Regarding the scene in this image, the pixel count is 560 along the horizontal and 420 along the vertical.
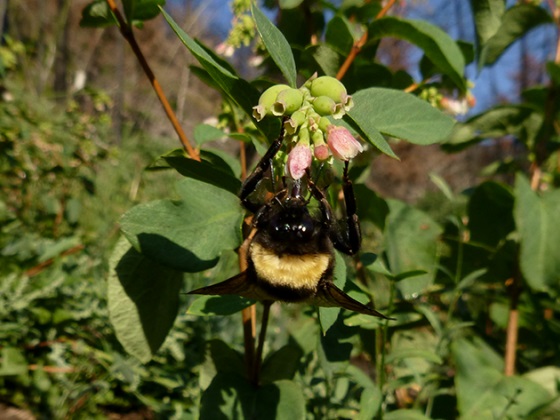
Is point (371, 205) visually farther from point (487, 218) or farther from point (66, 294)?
point (66, 294)

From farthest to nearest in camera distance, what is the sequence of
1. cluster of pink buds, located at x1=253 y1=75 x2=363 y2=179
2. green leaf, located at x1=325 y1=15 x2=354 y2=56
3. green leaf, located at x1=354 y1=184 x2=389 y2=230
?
green leaf, located at x1=354 y1=184 x2=389 y2=230
green leaf, located at x1=325 y1=15 x2=354 y2=56
cluster of pink buds, located at x1=253 y1=75 x2=363 y2=179

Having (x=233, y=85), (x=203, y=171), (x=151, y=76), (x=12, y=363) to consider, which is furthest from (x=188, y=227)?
(x=12, y=363)

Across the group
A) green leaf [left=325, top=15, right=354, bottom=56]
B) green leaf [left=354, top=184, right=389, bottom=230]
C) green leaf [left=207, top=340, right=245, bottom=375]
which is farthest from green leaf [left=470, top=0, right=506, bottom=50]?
green leaf [left=207, top=340, right=245, bottom=375]

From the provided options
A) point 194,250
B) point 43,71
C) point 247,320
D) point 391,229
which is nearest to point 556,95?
point 391,229

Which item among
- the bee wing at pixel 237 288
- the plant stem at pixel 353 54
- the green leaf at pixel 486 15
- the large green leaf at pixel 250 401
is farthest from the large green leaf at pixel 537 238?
the bee wing at pixel 237 288

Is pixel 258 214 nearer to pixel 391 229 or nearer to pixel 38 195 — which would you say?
pixel 391 229

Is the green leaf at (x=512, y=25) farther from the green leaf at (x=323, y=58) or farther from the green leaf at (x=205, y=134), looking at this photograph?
the green leaf at (x=205, y=134)

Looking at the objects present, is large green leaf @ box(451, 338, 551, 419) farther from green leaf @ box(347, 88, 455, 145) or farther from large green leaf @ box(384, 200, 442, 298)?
green leaf @ box(347, 88, 455, 145)

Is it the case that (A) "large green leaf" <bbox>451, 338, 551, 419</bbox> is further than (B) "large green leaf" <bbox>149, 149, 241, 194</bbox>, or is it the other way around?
(A) "large green leaf" <bbox>451, 338, 551, 419</bbox>
